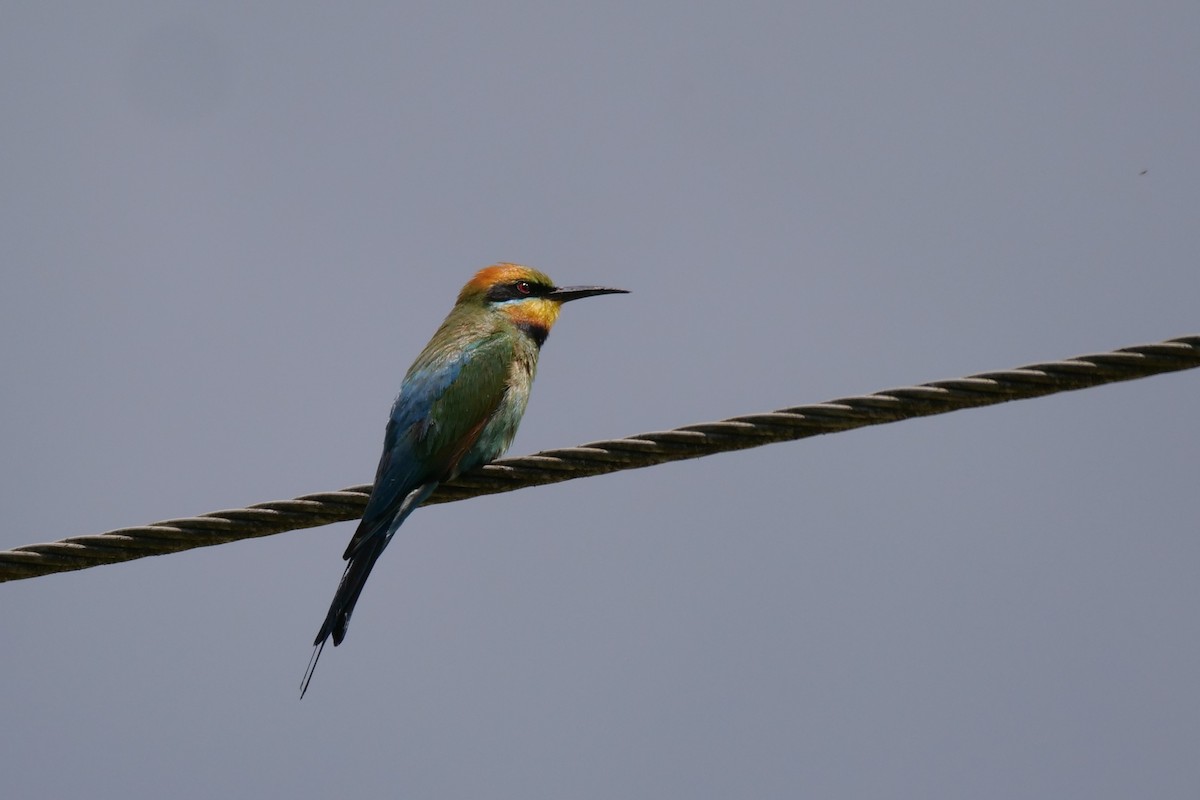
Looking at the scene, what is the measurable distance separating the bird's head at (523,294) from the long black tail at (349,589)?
1573 mm

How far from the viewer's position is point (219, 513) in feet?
12.9

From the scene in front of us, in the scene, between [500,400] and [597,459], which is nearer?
[597,459]

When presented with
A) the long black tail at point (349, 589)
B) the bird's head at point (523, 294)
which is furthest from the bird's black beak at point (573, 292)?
the long black tail at point (349, 589)

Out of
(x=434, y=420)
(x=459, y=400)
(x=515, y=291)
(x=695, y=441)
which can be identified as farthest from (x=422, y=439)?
(x=695, y=441)

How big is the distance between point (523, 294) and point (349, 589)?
6.46ft

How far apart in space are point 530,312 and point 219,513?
2.46m

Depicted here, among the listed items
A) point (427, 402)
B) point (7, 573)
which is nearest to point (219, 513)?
point (7, 573)

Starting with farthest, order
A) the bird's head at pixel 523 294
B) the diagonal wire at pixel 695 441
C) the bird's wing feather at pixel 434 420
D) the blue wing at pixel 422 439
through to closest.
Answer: the bird's head at pixel 523 294, the bird's wing feather at pixel 434 420, the blue wing at pixel 422 439, the diagonal wire at pixel 695 441

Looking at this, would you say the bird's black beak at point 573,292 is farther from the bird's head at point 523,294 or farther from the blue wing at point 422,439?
the blue wing at point 422,439

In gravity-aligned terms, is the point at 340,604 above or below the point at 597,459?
below

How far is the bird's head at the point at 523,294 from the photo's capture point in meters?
6.19

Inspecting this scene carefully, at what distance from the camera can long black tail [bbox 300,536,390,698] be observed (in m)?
4.54

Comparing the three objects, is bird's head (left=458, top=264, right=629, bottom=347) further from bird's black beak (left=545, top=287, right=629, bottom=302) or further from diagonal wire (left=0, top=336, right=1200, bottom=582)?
diagonal wire (left=0, top=336, right=1200, bottom=582)

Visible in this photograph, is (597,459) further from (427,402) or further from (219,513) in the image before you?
(427,402)
